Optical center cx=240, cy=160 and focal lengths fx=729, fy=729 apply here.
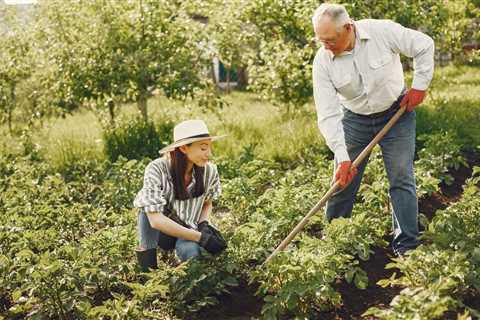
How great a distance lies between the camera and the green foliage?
7977 mm

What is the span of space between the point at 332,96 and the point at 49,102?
5171mm

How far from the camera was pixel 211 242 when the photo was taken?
14.5ft

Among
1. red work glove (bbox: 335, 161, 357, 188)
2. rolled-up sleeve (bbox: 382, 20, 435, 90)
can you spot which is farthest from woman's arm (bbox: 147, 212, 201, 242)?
rolled-up sleeve (bbox: 382, 20, 435, 90)

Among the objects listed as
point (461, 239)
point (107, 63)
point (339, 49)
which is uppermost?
point (339, 49)

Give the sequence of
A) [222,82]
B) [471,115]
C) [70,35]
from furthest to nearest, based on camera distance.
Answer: [222,82]
[70,35]
[471,115]

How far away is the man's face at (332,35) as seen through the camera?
423 centimetres

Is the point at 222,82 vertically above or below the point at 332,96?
below

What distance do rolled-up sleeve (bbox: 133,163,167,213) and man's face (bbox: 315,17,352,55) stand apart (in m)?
1.30

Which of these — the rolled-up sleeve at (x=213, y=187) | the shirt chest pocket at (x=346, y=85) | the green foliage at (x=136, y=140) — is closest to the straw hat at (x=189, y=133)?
the rolled-up sleeve at (x=213, y=187)

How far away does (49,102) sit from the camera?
8.82 m

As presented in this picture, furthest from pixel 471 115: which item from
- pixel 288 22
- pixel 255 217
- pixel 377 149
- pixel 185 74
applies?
pixel 255 217

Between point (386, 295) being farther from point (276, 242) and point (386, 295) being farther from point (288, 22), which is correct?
point (288, 22)

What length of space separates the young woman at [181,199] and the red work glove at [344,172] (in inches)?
31.2

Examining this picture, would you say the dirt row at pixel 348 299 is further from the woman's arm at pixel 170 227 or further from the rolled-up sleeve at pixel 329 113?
the rolled-up sleeve at pixel 329 113
